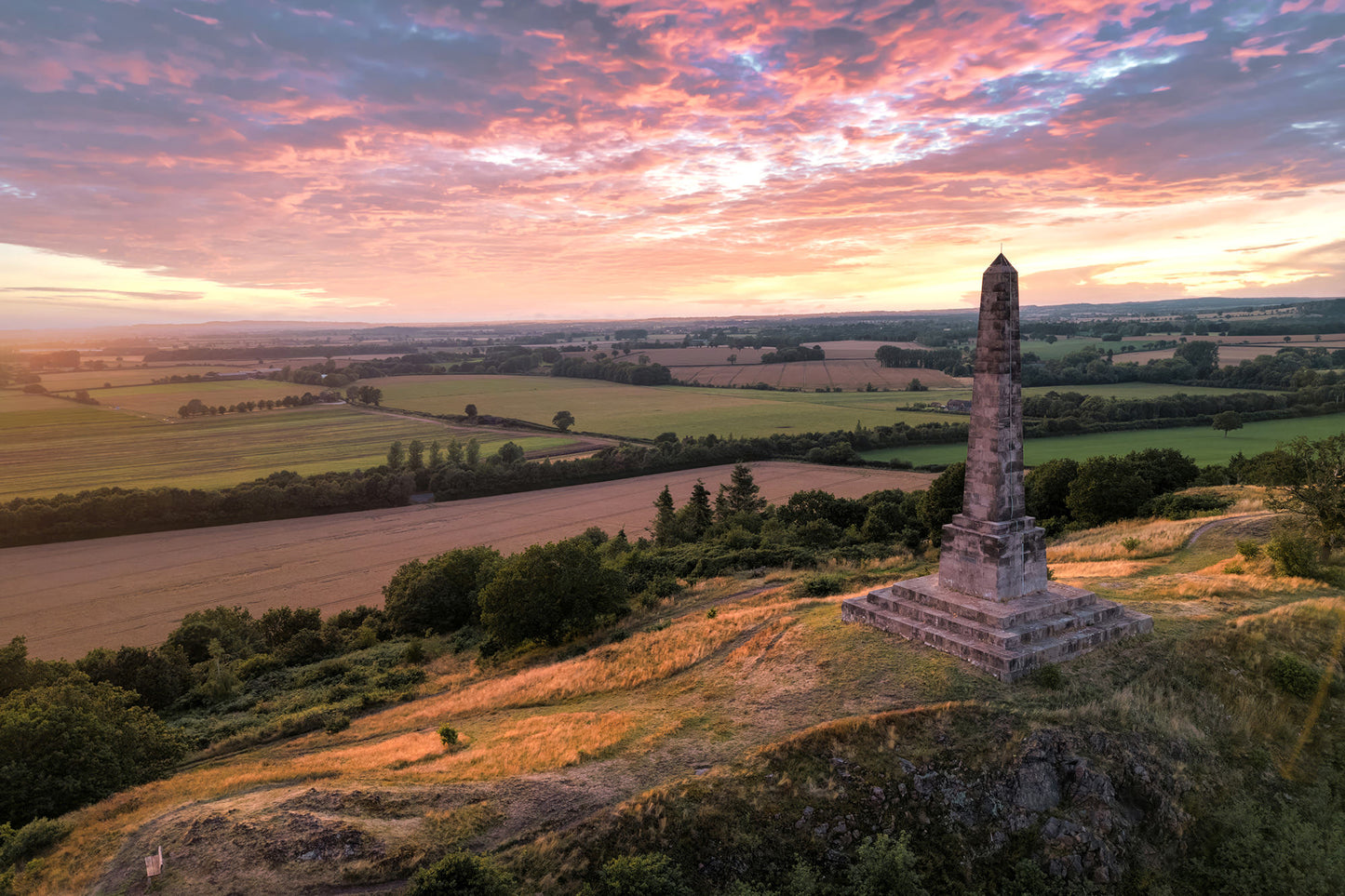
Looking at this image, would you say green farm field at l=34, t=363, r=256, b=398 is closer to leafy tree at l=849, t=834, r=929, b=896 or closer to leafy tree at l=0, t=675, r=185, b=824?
leafy tree at l=0, t=675, r=185, b=824

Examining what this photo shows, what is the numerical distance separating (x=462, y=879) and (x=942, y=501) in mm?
36203

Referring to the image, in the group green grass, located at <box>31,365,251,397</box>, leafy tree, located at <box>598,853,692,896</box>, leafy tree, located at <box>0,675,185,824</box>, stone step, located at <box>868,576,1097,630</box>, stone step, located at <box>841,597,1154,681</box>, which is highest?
green grass, located at <box>31,365,251,397</box>

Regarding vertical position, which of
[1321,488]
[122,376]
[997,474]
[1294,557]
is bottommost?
[1294,557]

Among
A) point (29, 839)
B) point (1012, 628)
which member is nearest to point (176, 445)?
point (29, 839)

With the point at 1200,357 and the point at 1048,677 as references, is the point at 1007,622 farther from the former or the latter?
the point at 1200,357

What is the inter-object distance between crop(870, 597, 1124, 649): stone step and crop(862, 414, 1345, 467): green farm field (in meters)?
51.0

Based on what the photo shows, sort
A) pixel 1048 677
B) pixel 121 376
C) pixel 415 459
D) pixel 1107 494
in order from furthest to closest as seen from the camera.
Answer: pixel 121 376, pixel 415 459, pixel 1107 494, pixel 1048 677

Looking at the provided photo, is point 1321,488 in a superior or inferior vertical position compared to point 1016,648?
superior

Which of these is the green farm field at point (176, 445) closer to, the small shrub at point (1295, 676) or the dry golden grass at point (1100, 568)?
the dry golden grass at point (1100, 568)

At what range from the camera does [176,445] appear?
83.4 metres

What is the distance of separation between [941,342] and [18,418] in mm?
192751

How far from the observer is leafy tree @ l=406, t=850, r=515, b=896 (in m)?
12.1

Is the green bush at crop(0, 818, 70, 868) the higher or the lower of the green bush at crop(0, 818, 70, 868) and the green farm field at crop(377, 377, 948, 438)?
the lower

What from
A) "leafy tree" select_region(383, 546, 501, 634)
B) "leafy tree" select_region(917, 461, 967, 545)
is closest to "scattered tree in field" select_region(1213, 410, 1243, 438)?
"leafy tree" select_region(917, 461, 967, 545)
